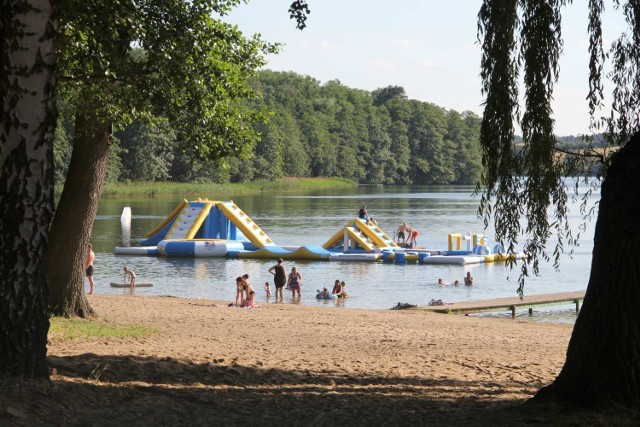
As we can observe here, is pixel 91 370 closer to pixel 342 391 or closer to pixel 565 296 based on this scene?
pixel 342 391

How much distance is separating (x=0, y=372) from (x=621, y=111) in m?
5.98

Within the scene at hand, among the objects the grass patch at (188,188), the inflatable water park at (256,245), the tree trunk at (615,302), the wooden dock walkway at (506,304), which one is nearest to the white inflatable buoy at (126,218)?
the inflatable water park at (256,245)

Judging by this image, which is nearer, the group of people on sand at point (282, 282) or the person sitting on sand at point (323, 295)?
the group of people on sand at point (282, 282)

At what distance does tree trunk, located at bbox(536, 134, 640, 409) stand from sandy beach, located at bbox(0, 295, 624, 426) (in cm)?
35

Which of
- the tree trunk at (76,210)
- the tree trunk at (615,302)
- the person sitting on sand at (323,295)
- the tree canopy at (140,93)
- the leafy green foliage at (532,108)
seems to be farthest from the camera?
the person sitting on sand at (323,295)

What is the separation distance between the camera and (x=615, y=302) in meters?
6.32

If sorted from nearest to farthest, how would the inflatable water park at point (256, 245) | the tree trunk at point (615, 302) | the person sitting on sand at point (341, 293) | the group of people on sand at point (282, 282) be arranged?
the tree trunk at point (615, 302) → the group of people on sand at point (282, 282) → the person sitting on sand at point (341, 293) → the inflatable water park at point (256, 245)

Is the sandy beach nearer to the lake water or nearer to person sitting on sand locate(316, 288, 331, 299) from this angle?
the lake water

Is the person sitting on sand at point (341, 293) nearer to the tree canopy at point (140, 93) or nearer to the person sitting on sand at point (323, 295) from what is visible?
the person sitting on sand at point (323, 295)

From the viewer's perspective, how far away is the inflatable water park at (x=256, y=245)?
35.9m

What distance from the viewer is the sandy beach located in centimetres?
632

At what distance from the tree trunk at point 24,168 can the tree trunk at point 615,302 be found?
11.6 feet

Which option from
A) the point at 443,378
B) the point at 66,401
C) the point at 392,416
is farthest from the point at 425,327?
the point at 66,401

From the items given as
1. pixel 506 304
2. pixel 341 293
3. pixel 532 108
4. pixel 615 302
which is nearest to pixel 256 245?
pixel 341 293
